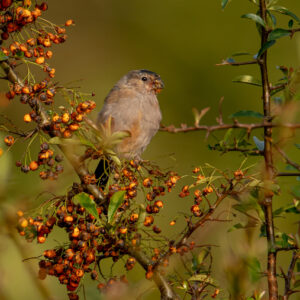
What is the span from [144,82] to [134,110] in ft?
1.62

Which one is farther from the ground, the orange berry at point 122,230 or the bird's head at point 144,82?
the bird's head at point 144,82

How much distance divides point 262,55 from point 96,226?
715 millimetres

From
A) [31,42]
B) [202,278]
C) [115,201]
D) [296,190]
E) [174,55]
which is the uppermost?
[174,55]

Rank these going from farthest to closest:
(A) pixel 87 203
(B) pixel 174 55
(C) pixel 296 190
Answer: (B) pixel 174 55 → (A) pixel 87 203 → (C) pixel 296 190

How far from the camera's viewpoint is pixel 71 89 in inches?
71.1

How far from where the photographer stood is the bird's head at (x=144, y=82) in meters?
4.48

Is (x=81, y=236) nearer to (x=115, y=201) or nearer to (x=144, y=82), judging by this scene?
(x=115, y=201)

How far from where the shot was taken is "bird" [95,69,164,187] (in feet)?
13.1

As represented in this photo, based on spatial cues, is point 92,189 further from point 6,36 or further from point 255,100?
point 255,100

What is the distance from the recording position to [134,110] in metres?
4.12

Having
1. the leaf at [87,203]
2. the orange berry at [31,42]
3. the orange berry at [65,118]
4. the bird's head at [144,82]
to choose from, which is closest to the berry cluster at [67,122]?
the orange berry at [65,118]

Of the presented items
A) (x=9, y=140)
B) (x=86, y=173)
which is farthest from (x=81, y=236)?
(x=9, y=140)

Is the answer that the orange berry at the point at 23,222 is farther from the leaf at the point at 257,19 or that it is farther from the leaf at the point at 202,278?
the leaf at the point at 257,19

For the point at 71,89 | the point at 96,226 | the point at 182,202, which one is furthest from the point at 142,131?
the point at 96,226
